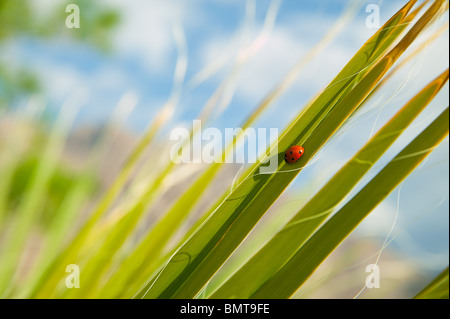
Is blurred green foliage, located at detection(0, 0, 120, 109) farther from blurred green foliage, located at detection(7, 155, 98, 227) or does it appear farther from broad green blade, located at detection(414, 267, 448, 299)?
broad green blade, located at detection(414, 267, 448, 299)

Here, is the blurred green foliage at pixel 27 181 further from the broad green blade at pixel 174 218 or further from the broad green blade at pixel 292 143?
the broad green blade at pixel 292 143

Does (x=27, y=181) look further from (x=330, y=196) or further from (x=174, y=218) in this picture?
(x=330, y=196)

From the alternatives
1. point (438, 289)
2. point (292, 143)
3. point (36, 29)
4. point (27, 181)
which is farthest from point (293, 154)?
point (36, 29)

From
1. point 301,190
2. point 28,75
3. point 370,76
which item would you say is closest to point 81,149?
point 28,75

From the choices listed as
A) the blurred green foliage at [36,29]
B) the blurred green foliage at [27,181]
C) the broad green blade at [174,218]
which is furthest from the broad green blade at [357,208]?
the blurred green foliage at [36,29]

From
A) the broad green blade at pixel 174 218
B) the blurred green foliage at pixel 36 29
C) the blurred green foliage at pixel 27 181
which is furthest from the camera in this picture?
the blurred green foliage at pixel 36 29

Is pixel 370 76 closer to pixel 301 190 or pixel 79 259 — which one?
pixel 301 190
